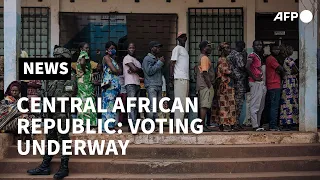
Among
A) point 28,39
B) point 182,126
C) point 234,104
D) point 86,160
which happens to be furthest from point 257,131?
point 28,39

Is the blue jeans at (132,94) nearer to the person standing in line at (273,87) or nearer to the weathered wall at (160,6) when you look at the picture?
the person standing in line at (273,87)

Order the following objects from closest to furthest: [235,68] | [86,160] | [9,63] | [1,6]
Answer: [86,160]
[9,63]
[235,68]
[1,6]

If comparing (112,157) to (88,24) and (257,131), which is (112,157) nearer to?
(257,131)

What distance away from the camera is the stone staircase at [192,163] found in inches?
287

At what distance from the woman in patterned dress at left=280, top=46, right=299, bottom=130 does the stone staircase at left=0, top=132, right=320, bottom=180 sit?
3.20 feet

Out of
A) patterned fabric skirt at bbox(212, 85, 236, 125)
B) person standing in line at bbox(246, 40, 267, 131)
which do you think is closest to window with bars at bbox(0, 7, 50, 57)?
patterned fabric skirt at bbox(212, 85, 236, 125)

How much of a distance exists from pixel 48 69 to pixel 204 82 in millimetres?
2558

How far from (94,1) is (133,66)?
2.80m

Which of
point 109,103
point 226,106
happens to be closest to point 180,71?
point 226,106

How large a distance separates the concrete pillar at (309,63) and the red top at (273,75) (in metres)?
0.54

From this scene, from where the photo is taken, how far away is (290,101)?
8812mm

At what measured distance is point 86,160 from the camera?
24.6 feet

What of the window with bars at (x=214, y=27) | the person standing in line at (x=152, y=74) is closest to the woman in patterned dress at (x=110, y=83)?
the person standing in line at (x=152, y=74)

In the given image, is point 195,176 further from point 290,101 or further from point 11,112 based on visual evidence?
point 11,112
